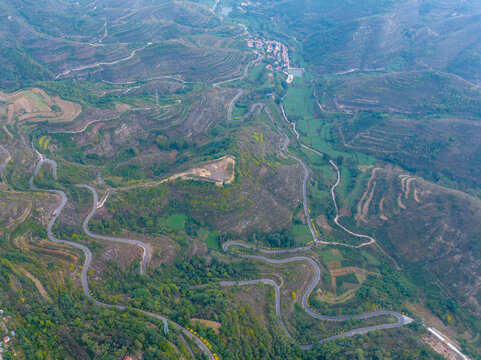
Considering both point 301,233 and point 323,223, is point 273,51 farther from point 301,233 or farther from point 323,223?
point 301,233

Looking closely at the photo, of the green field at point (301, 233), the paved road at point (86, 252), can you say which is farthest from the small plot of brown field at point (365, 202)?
the paved road at point (86, 252)

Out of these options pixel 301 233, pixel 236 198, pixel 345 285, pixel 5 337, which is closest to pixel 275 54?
pixel 236 198

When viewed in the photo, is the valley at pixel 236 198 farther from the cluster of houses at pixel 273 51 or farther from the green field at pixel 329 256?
the cluster of houses at pixel 273 51

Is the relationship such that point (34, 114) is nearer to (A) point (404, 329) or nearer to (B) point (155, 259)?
(B) point (155, 259)

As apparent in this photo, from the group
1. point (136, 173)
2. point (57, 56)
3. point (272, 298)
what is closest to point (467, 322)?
point (272, 298)

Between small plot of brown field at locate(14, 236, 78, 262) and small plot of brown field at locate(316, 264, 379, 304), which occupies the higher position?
small plot of brown field at locate(14, 236, 78, 262)

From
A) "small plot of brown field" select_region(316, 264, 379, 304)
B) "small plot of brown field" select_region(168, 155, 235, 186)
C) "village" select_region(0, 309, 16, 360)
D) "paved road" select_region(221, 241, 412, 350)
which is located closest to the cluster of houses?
"small plot of brown field" select_region(168, 155, 235, 186)

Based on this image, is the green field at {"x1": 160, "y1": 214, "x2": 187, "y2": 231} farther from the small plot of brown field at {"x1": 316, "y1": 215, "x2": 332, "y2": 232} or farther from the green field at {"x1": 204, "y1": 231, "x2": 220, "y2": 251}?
the small plot of brown field at {"x1": 316, "y1": 215, "x2": 332, "y2": 232}
